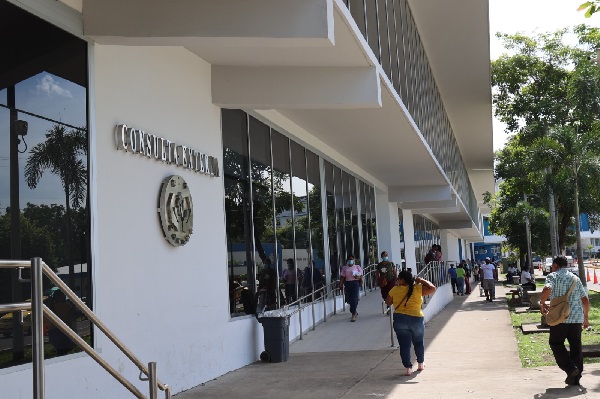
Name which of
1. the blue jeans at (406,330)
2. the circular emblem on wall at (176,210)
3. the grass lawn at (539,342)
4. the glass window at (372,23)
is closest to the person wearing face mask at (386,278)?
the grass lawn at (539,342)

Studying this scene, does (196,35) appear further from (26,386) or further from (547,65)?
(547,65)

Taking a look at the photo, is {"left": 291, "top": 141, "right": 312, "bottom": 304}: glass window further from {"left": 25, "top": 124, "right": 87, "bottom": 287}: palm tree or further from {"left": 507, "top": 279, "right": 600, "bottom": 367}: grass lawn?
{"left": 25, "top": 124, "right": 87, "bottom": 287}: palm tree

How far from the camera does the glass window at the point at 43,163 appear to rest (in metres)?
7.89

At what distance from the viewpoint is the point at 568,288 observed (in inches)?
405

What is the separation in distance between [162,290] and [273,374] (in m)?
2.81

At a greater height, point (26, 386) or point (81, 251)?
point (81, 251)

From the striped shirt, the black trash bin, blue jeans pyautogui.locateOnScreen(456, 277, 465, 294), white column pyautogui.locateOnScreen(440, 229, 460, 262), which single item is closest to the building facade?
the black trash bin

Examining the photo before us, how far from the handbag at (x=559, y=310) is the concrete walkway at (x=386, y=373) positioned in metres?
0.81

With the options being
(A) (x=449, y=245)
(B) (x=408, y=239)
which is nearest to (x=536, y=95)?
(B) (x=408, y=239)

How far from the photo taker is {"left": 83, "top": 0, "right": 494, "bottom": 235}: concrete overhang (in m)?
9.30

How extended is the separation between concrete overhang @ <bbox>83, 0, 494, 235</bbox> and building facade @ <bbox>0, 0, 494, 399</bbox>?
0.02m

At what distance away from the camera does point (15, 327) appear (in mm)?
7602

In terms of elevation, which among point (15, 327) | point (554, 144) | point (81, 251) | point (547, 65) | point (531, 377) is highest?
point (547, 65)

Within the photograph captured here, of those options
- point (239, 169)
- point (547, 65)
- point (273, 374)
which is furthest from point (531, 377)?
point (547, 65)
